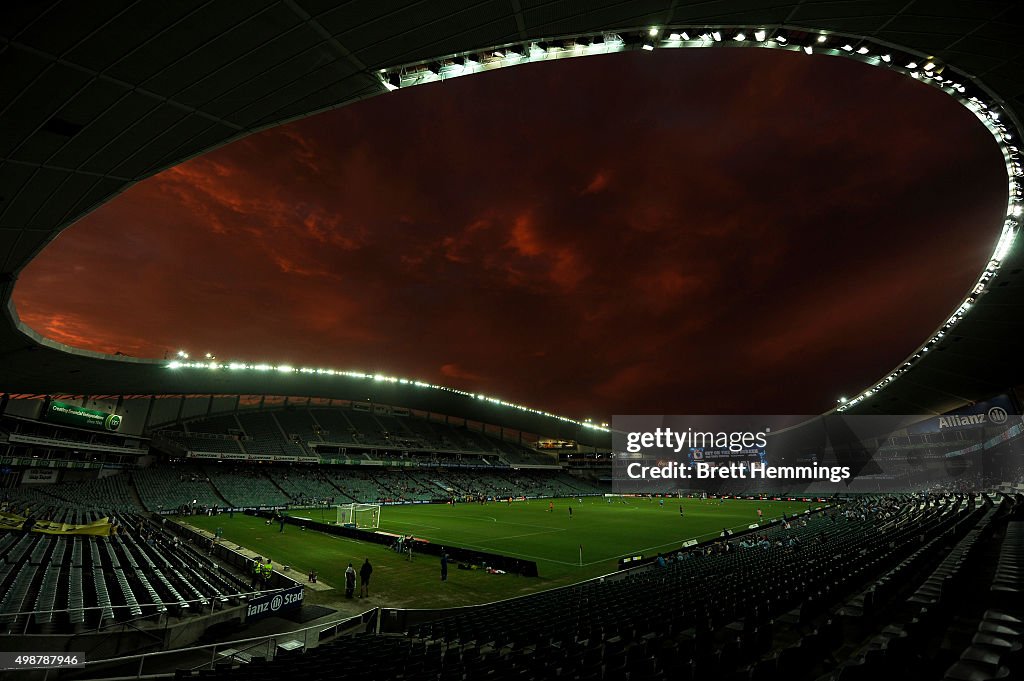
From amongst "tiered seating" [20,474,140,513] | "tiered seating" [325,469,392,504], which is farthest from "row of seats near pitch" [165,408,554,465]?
"tiered seating" [20,474,140,513]

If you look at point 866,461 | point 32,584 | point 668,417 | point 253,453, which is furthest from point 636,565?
point 668,417

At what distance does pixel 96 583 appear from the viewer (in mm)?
16141

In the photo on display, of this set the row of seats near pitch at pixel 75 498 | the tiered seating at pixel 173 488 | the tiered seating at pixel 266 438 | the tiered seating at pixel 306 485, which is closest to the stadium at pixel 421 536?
the row of seats near pitch at pixel 75 498

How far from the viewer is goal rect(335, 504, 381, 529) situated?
1645 inches

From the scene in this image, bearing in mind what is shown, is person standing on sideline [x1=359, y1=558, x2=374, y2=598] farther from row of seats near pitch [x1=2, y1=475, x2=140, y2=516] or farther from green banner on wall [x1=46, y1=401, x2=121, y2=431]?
green banner on wall [x1=46, y1=401, x2=121, y2=431]

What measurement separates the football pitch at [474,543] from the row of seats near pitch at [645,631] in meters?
5.20

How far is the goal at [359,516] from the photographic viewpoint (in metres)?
41.8

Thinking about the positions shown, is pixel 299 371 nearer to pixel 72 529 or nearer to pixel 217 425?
pixel 217 425

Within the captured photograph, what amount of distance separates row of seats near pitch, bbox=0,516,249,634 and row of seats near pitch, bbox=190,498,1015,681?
6.71 m

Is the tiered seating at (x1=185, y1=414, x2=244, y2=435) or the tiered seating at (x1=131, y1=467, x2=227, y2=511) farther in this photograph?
the tiered seating at (x1=185, y1=414, x2=244, y2=435)

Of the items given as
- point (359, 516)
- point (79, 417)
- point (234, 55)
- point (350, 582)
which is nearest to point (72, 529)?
point (350, 582)

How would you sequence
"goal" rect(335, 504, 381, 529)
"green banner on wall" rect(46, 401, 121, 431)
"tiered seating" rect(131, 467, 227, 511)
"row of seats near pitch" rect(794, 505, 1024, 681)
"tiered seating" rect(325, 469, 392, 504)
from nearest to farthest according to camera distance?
"row of seats near pitch" rect(794, 505, 1024, 681) < "goal" rect(335, 504, 381, 529) < "green banner on wall" rect(46, 401, 121, 431) < "tiered seating" rect(131, 467, 227, 511) < "tiered seating" rect(325, 469, 392, 504)

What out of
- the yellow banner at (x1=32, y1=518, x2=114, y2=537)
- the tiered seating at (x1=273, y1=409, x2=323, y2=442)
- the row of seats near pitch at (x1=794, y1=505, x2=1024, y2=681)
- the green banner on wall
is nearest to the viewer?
the row of seats near pitch at (x1=794, y1=505, x2=1024, y2=681)

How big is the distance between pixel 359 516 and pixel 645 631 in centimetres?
3684
